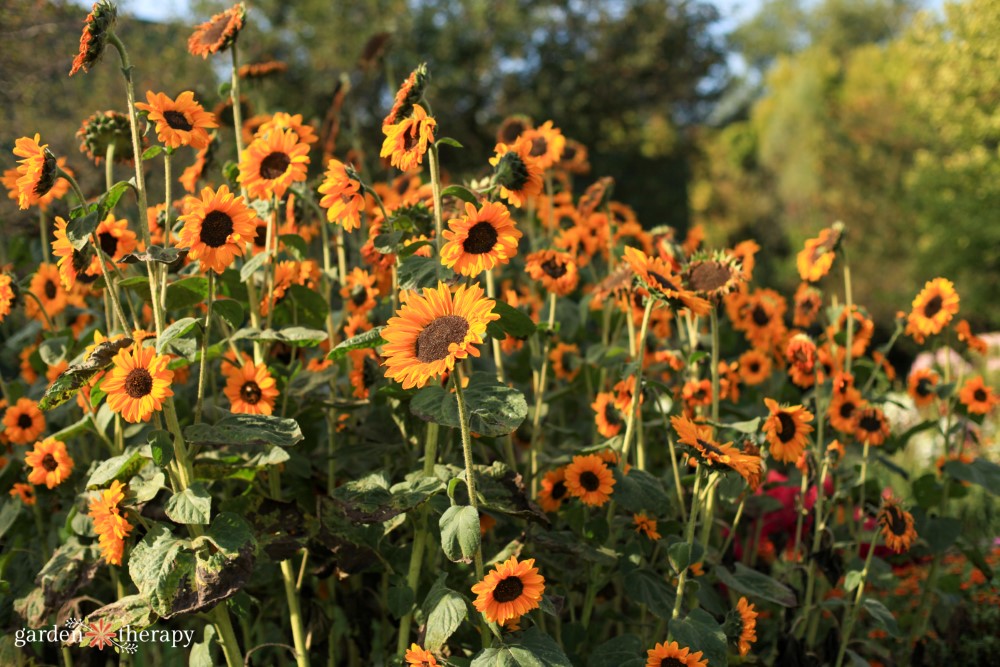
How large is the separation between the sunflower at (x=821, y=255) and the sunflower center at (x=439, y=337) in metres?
1.31

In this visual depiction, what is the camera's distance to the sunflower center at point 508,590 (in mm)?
1800

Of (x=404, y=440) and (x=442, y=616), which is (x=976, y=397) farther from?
(x=442, y=616)

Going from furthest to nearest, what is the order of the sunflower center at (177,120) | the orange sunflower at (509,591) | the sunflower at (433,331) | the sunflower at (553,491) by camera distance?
the sunflower at (553,491) → the sunflower center at (177,120) → the orange sunflower at (509,591) → the sunflower at (433,331)

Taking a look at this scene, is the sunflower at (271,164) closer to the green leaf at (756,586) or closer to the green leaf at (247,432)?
the green leaf at (247,432)

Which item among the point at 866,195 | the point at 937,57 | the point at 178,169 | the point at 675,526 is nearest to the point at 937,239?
the point at 937,57

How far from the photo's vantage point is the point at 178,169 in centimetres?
608

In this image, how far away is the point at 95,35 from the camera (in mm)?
1853

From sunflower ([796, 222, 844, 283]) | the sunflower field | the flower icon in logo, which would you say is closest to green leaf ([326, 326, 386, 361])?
the sunflower field

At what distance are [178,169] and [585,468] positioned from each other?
470cm

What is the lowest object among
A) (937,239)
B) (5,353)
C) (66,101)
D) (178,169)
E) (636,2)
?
(937,239)

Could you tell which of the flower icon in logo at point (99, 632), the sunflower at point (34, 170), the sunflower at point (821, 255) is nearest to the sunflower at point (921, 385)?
the sunflower at point (821, 255)

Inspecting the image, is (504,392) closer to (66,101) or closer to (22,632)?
(22,632)

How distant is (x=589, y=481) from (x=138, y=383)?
3.29ft

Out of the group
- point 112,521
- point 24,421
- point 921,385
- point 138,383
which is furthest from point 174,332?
point 921,385
